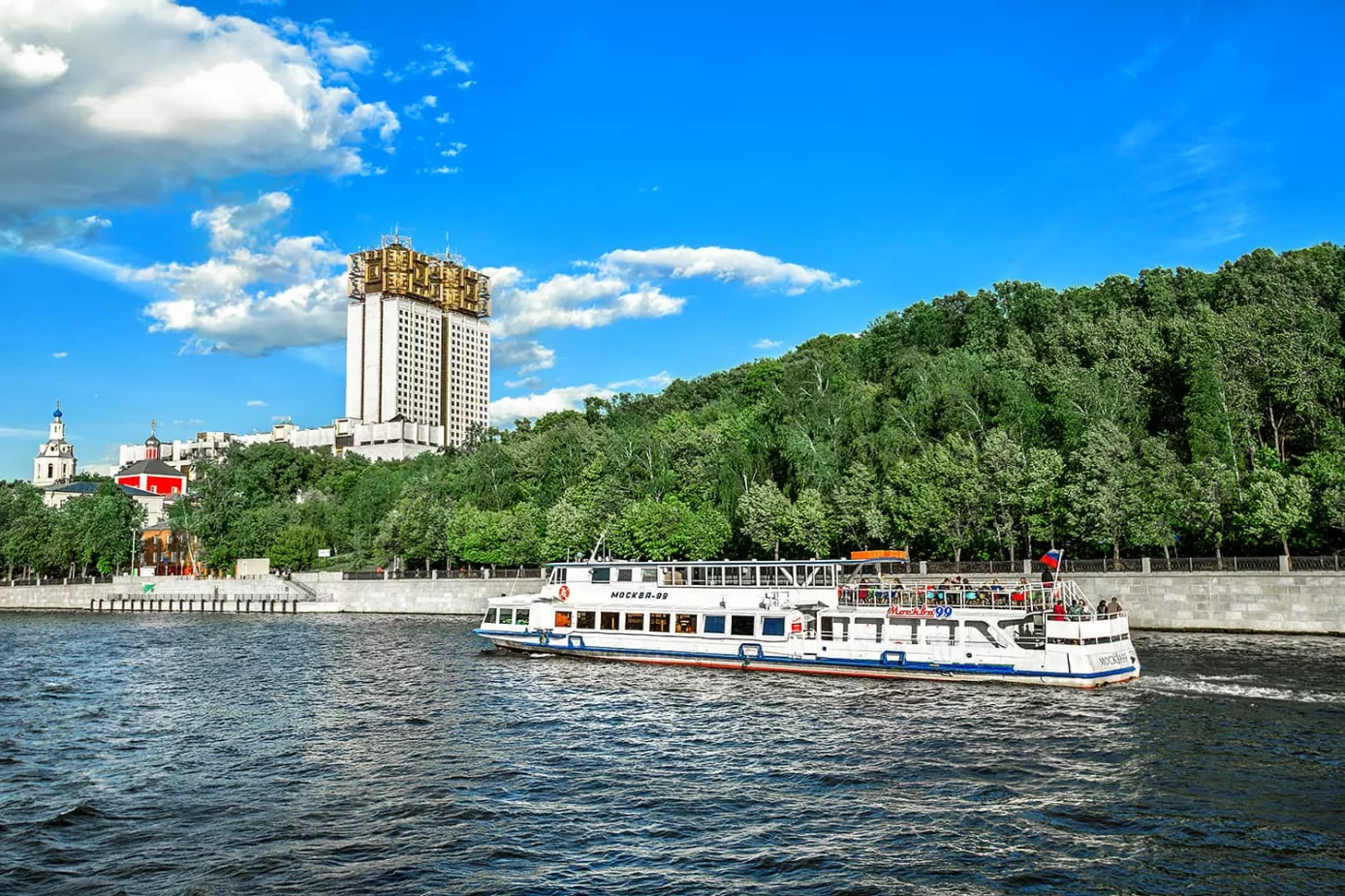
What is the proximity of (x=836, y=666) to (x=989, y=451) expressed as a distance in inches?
1317

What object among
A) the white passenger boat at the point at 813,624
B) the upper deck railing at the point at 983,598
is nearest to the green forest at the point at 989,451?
the white passenger boat at the point at 813,624

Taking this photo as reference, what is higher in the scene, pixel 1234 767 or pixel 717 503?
pixel 717 503

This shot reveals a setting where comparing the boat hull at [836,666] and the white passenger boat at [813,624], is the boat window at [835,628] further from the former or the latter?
the boat hull at [836,666]

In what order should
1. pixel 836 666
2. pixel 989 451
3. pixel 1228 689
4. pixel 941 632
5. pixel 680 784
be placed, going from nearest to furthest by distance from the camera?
1. pixel 680 784
2. pixel 1228 689
3. pixel 941 632
4. pixel 836 666
5. pixel 989 451

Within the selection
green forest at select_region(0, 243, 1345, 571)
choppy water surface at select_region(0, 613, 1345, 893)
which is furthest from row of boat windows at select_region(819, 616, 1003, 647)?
green forest at select_region(0, 243, 1345, 571)

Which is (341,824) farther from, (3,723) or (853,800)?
(3,723)


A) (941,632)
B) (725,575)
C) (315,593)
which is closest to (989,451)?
(725,575)

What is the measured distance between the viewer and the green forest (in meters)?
70.4

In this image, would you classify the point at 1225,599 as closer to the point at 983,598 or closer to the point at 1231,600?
the point at 1231,600

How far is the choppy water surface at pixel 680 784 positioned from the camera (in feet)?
69.9

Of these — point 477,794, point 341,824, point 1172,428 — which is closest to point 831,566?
point 477,794

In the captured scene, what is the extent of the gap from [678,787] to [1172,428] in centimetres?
7070

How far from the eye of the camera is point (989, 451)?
76188mm

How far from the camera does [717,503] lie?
9356 cm
